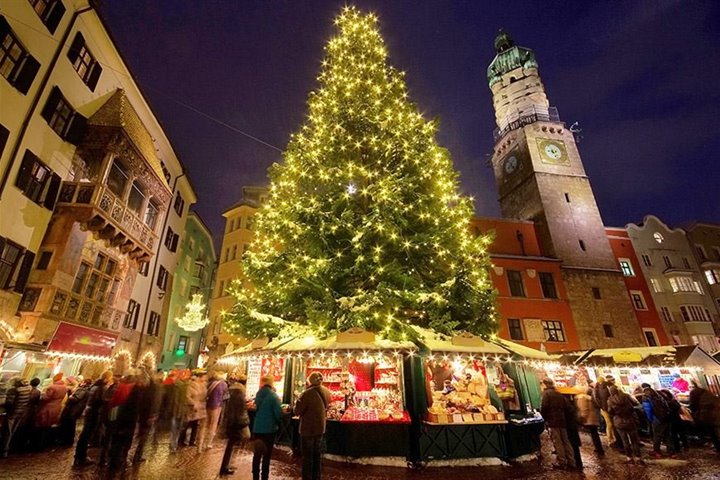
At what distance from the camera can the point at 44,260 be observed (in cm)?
1322

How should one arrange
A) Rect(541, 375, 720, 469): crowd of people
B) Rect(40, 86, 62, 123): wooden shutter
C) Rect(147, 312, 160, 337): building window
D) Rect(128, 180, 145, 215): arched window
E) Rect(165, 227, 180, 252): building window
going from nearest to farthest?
Rect(541, 375, 720, 469): crowd of people, Rect(40, 86, 62, 123): wooden shutter, Rect(128, 180, 145, 215): arched window, Rect(147, 312, 160, 337): building window, Rect(165, 227, 180, 252): building window

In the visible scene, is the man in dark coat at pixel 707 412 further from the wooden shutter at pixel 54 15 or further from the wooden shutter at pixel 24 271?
the wooden shutter at pixel 54 15

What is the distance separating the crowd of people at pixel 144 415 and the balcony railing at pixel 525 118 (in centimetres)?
3767

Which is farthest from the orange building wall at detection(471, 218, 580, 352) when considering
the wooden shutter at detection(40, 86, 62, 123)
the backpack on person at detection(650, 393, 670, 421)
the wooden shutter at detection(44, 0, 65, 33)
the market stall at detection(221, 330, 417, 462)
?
the wooden shutter at detection(44, 0, 65, 33)

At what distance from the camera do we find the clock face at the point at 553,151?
3375cm

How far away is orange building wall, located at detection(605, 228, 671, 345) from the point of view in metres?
28.4

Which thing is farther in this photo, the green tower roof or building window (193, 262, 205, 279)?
the green tower roof

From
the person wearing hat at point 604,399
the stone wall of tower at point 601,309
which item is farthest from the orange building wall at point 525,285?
the person wearing hat at point 604,399

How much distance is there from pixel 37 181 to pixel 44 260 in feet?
9.89

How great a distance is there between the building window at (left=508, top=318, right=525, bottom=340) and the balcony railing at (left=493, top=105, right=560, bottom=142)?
2188 cm

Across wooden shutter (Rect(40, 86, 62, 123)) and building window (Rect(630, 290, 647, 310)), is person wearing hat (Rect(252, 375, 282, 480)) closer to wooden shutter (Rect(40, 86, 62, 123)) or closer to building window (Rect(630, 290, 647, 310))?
wooden shutter (Rect(40, 86, 62, 123))

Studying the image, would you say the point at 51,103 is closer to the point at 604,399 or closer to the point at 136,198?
the point at 136,198

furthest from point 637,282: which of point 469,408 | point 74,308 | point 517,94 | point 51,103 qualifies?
point 51,103

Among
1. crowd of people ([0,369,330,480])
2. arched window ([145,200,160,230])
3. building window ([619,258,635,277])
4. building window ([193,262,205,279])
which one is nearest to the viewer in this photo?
crowd of people ([0,369,330,480])
